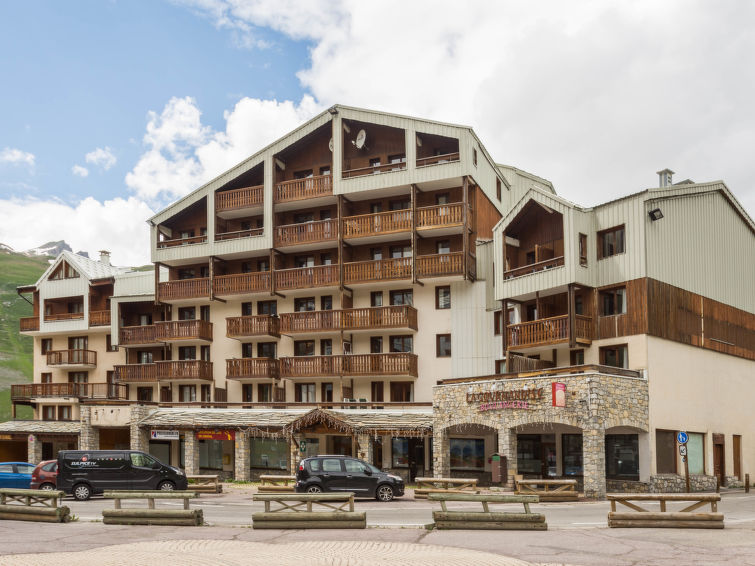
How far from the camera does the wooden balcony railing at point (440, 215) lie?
4394 cm

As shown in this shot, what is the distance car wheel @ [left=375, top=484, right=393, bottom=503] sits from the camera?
30.7m

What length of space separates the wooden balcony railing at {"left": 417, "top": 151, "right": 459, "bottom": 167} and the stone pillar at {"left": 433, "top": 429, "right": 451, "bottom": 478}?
14857 millimetres

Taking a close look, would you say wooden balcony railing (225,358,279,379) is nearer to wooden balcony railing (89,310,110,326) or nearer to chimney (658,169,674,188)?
wooden balcony railing (89,310,110,326)

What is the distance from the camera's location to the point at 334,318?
4644 cm

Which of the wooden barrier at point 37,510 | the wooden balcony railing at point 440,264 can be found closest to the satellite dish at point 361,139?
the wooden balcony railing at point 440,264

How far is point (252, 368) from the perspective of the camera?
48531 mm

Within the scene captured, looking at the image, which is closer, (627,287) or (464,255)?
(627,287)

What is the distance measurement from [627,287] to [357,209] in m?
17.9

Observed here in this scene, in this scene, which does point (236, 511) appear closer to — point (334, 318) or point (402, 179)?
point (334, 318)

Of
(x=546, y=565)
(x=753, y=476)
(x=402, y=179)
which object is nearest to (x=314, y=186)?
(x=402, y=179)

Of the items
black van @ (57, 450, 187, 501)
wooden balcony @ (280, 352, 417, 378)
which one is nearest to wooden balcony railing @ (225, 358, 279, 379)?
wooden balcony @ (280, 352, 417, 378)

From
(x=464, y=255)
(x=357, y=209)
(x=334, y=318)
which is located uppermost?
(x=357, y=209)

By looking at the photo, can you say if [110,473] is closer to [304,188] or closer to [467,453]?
[467,453]

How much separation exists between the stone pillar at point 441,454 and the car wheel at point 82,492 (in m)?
15.0
